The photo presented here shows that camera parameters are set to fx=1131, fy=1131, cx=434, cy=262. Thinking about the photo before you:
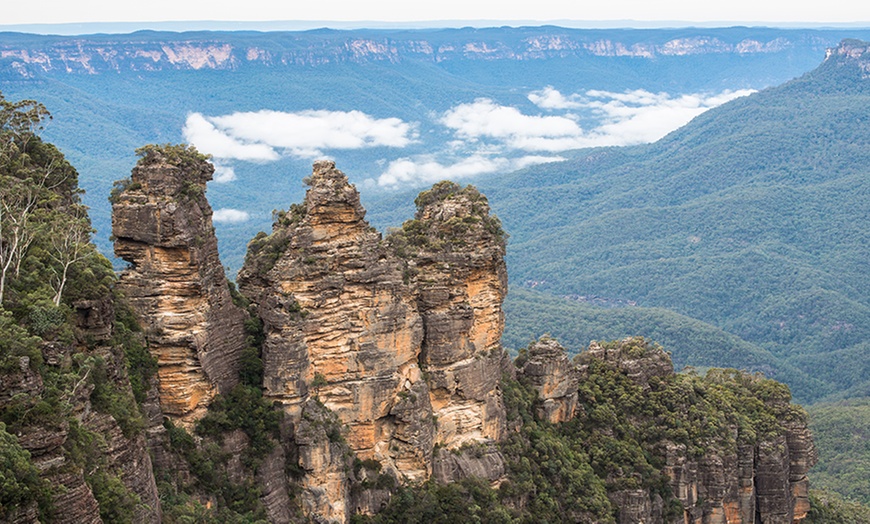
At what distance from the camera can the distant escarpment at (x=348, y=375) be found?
38406 mm

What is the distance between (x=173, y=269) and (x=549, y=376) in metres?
23.1

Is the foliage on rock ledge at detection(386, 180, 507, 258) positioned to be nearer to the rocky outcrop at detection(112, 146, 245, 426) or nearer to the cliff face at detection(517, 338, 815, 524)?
the rocky outcrop at detection(112, 146, 245, 426)

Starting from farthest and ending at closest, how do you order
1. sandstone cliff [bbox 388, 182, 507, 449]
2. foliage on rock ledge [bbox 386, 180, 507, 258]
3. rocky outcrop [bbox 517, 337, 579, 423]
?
rocky outcrop [bbox 517, 337, 579, 423] < foliage on rock ledge [bbox 386, 180, 507, 258] < sandstone cliff [bbox 388, 182, 507, 449]

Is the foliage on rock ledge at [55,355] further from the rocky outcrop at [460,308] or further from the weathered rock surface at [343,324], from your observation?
the rocky outcrop at [460,308]

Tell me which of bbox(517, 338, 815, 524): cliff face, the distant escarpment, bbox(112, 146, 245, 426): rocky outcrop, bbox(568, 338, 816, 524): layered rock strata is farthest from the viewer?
bbox(568, 338, 816, 524): layered rock strata

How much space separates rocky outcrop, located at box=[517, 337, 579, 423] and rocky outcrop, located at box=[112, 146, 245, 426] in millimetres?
19951

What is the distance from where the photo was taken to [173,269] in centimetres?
3831

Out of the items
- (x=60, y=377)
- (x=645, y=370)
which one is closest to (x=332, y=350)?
(x=60, y=377)

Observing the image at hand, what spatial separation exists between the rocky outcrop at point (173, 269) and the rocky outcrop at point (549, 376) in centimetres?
1995

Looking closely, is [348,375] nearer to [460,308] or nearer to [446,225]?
[460,308]

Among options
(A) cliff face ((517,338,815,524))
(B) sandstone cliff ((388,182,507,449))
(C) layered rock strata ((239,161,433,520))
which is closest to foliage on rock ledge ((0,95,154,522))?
(C) layered rock strata ((239,161,433,520))

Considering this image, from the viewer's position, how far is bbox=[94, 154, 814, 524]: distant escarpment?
38.4m

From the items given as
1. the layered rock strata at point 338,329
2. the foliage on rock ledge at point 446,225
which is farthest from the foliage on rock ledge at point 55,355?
the foliage on rock ledge at point 446,225

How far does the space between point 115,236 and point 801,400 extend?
121332 mm
